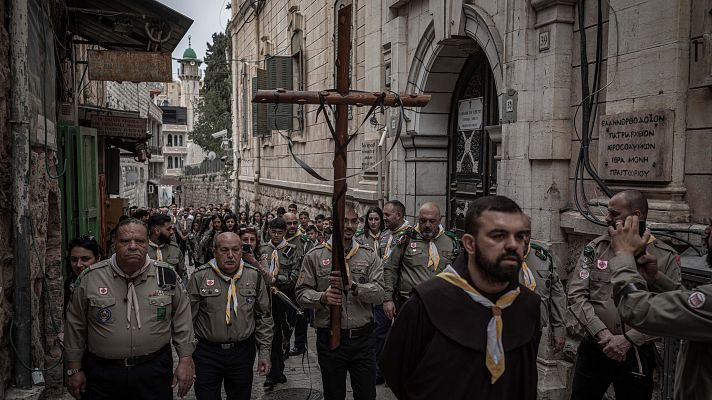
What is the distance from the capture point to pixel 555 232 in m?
6.59

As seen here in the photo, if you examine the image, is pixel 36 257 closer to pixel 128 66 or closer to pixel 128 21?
pixel 128 66

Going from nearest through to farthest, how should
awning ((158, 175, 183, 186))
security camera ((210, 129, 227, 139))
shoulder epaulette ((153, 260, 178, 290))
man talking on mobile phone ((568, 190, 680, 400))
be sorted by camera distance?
man talking on mobile phone ((568, 190, 680, 400)), shoulder epaulette ((153, 260, 178, 290)), security camera ((210, 129, 227, 139)), awning ((158, 175, 183, 186))

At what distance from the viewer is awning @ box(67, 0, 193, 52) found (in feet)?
27.5

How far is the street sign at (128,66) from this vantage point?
7891 millimetres

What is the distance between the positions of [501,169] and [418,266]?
73.1 inches

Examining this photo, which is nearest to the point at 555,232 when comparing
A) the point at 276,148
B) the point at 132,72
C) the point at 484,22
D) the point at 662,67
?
the point at 662,67

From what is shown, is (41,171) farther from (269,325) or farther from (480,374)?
(480,374)

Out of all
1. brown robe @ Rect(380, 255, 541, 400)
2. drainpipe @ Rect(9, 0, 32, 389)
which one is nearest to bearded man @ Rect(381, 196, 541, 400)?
brown robe @ Rect(380, 255, 541, 400)

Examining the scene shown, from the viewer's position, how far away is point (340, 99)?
3.94 metres

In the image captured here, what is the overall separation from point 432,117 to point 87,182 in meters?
5.72

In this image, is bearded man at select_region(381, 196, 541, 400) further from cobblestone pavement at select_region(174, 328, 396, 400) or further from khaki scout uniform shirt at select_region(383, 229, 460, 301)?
cobblestone pavement at select_region(174, 328, 396, 400)

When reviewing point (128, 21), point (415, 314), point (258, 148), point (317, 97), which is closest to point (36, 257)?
point (317, 97)

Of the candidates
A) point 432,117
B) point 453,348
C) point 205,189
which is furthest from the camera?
point 205,189

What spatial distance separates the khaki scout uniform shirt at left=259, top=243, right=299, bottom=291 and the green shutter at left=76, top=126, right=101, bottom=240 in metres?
2.81
